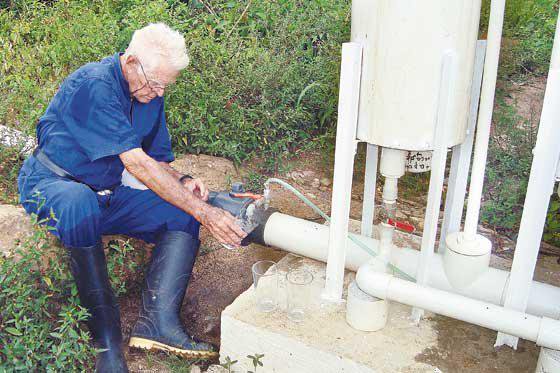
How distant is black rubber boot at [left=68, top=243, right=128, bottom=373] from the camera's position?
7.89 ft

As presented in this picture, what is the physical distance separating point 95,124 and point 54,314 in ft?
3.01

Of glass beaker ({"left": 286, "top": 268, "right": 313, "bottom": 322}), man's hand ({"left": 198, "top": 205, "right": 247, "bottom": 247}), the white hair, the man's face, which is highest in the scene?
the white hair

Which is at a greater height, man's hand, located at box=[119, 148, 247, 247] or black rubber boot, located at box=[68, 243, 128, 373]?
man's hand, located at box=[119, 148, 247, 247]

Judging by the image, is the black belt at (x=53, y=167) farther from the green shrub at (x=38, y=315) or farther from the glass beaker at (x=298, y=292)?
the glass beaker at (x=298, y=292)

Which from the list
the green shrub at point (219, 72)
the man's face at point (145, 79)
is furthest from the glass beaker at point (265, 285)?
the green shrub at point (219, 72)

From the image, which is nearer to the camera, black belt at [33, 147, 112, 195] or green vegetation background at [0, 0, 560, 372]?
black belt at [33, 147, 112, 195]

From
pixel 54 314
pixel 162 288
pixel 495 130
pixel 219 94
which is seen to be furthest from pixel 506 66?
pixel 54 314

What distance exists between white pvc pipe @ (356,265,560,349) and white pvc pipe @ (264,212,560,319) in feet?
0.67

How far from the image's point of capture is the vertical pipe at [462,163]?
7.47ft

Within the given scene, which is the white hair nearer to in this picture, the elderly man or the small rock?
the elderly man

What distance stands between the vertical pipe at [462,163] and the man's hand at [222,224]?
0.94m

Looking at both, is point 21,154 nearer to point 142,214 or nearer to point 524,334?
point 142,214

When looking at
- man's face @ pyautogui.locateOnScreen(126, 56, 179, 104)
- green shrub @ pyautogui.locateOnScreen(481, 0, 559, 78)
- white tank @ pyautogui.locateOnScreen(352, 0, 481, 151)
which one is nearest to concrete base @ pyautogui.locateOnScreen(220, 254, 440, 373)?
white tank @ pyautogui.locateOnScreen(352, 0, 481, 151)

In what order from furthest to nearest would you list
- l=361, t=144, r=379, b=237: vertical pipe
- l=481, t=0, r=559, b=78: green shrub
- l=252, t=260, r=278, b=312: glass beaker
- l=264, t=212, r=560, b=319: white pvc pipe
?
l=481, t=0, r=559, b=78: green shrub → l=361, t=144, r=379, b=237: vertical pipe → l=252, t=260, r=278, b=312: glass beaker → l=264, t=212, r=560, b=319: white pvc pipe
